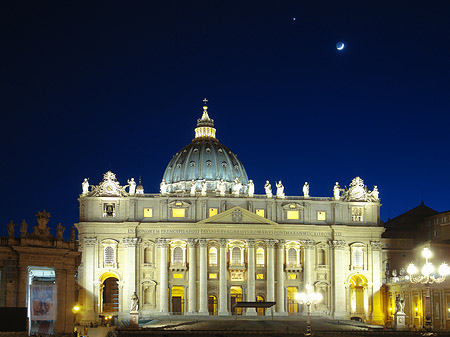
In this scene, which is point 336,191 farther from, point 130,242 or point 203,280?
point 130,242

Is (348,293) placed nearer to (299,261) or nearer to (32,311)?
(299,261)

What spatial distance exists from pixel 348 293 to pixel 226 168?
37012 mm

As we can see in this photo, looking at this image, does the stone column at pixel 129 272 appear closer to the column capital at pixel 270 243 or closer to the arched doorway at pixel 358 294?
the column capital at pixel 270 243

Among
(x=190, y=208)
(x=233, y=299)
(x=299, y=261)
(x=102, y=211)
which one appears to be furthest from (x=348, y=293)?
(x=102, y=211)

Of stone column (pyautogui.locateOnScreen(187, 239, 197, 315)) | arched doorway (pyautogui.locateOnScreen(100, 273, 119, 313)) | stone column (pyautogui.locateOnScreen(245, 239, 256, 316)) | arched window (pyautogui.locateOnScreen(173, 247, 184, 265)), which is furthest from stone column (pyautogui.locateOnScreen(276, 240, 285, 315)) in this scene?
arched doorway (pyautogui.locateOnScreen(100, 273, 119, 313))

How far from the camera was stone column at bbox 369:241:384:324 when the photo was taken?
117 metres

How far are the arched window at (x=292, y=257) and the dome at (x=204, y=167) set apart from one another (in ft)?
85.3

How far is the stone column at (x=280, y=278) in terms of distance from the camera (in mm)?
115562

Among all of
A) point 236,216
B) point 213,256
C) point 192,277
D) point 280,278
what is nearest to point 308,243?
point 280,278

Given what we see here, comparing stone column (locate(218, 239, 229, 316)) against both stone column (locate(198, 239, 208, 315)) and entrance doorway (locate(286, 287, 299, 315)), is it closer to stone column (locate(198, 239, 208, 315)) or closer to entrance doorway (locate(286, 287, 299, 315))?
stone column (locate(198, 239, 208, 315))

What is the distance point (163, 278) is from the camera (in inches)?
4513

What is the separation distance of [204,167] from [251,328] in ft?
195

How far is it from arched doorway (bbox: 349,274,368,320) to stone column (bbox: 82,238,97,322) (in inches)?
1349

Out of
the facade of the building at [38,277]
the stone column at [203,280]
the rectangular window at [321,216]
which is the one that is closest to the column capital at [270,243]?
the rectangular window at [321,216]
